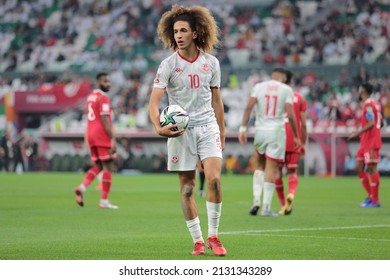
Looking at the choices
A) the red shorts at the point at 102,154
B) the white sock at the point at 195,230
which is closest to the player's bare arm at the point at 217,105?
the white sock at the point at 195,230

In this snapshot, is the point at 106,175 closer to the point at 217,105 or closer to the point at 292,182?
the point at 292,182

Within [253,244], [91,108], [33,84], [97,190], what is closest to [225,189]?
[97,190]

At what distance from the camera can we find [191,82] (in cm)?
1024

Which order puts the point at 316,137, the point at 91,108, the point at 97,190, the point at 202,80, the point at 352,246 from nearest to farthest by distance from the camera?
1. the point at 202,80
2. the point at 352,246
3. the point at 91,108
4. the point at 97,190
5. the point at 316,137

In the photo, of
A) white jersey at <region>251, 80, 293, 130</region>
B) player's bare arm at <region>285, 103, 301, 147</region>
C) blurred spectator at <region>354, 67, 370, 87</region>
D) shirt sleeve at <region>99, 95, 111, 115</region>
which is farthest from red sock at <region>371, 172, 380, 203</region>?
blurred spectator at <region>354, 67, 370, 87</region>

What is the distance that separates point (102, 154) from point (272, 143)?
397 centimetres

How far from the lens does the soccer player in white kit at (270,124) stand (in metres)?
16.5

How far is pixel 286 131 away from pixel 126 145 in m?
22.6

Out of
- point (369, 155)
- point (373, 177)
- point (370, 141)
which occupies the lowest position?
point (373, 177)

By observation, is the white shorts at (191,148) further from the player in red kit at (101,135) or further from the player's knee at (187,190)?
the player in red kit at (101,135)

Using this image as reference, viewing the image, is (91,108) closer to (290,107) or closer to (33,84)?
(290,107)

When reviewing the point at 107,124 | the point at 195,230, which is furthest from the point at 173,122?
the point at 107,124

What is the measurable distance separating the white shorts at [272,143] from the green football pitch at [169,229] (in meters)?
1.05

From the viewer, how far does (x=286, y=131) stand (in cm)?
1814
